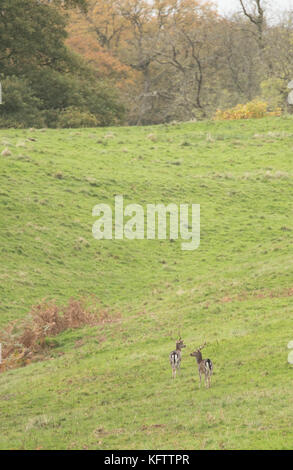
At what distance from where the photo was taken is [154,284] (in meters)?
25.8

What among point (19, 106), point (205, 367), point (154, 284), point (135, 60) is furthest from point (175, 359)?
point (135, 60)

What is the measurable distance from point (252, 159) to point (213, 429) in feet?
107

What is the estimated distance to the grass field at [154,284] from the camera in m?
11.7

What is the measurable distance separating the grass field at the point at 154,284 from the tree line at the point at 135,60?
15.8 feet

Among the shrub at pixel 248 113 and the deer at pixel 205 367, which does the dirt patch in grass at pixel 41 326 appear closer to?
the deer at pixel 205 367

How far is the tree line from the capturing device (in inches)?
1918

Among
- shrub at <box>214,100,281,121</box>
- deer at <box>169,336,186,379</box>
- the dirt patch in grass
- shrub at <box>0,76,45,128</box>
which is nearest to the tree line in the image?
shrub at <box>0,76,45,128</box>

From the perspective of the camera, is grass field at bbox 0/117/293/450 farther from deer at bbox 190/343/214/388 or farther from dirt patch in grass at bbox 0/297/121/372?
dirt patch in grass at bbox 0/297/121/372

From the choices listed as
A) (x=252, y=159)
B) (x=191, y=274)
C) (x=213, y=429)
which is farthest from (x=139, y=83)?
(x=213, y=429)

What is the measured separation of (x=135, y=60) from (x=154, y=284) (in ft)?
167

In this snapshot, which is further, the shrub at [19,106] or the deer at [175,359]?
the shrub at [19,106]

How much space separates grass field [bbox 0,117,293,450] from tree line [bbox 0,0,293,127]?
4.83 metres

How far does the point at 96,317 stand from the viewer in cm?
2180

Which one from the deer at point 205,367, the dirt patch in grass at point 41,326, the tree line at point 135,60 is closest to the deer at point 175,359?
the deer at point 205,367
